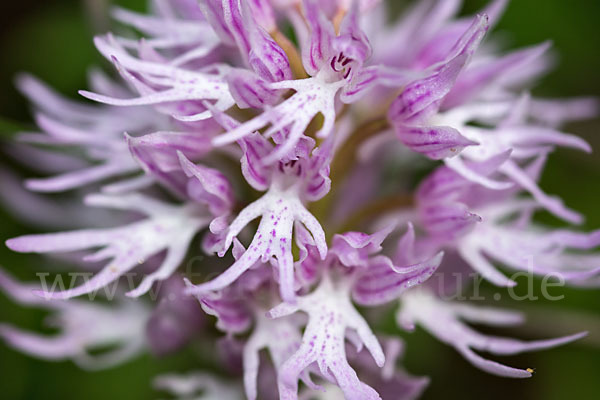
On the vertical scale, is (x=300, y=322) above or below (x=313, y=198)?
below

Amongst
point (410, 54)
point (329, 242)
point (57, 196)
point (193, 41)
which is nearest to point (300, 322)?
point (329, 242)

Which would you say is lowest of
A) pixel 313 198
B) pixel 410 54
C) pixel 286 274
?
pixel 286 274

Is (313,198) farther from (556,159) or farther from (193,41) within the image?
(556,159)

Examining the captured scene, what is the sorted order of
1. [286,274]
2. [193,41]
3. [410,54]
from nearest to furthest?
1. [286,274]
2. [193,41]
3. [410,54]

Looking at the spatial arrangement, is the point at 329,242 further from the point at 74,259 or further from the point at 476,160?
the point at 74,259

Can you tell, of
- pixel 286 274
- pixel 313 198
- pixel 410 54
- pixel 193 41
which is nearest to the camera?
pixel 286 274

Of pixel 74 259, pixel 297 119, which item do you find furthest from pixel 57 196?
pixel 297 119

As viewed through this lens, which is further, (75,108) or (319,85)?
(75,108)
